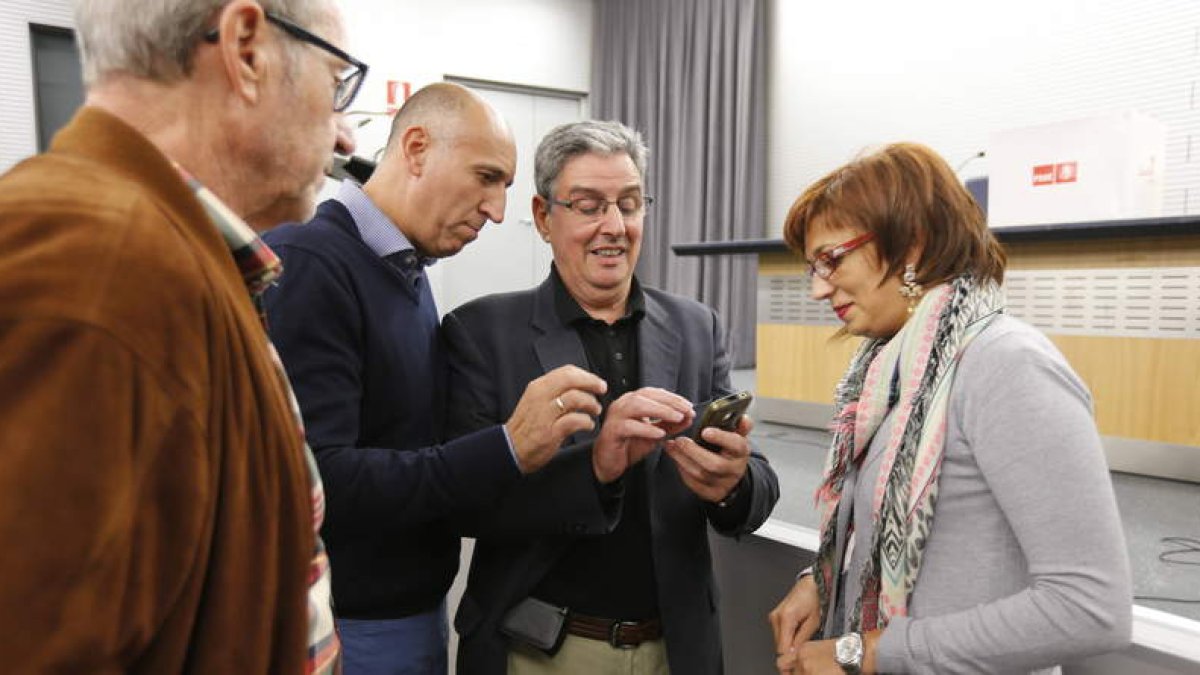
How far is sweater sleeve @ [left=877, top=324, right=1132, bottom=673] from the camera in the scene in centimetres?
82

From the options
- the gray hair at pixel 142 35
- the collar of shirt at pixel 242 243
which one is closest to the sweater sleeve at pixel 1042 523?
the collar of shirt at pixel 242 243

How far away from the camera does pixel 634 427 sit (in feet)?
3.61

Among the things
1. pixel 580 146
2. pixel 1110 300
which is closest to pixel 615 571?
pixel 580 146

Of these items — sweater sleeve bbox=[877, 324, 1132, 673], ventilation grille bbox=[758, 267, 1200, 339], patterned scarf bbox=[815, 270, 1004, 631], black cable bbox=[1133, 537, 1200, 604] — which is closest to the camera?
sweater sleeve bbox=[877, 324, 1132, 673]

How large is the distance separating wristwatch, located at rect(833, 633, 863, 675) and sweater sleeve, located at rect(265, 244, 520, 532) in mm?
471

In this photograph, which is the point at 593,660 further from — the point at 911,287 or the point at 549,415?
the point at 911,287

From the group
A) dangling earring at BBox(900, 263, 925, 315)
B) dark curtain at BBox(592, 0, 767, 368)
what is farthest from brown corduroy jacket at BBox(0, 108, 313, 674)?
dark curtain at BBox(592, 0, 767, 368)

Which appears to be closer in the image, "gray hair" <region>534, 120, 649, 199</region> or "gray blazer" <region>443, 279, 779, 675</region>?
"gray blazer" <region>443, 279, 779, 675</region>

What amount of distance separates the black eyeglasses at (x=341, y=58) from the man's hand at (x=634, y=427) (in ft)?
1.78

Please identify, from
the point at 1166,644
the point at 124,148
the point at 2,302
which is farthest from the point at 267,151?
the point at 1166,644

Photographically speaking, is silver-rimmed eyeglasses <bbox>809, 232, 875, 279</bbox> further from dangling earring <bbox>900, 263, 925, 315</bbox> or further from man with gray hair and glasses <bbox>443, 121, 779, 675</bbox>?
man with gray hair and glasses <bbox>443, 121, 779, 675</bbox>

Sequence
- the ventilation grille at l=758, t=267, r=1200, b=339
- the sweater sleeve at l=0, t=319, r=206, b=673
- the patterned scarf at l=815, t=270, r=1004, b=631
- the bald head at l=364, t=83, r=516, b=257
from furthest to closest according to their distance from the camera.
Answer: the ventilation grille at l=758, t=267, r=1200, b=339 < the bald head at l=364, t=83, r=516, b=257 < the patterned scarf at l=815, t=270, r=1004, b=631 < the sweater sleeve at l=0, t=319, r=206, b=673

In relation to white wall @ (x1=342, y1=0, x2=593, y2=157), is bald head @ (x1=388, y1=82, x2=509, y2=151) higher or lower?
lower

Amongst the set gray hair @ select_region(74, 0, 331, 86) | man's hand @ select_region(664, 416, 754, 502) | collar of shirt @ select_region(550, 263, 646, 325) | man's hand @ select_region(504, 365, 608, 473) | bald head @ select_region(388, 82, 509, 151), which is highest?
bald head @ select_region(388, 82, 509, 151)
